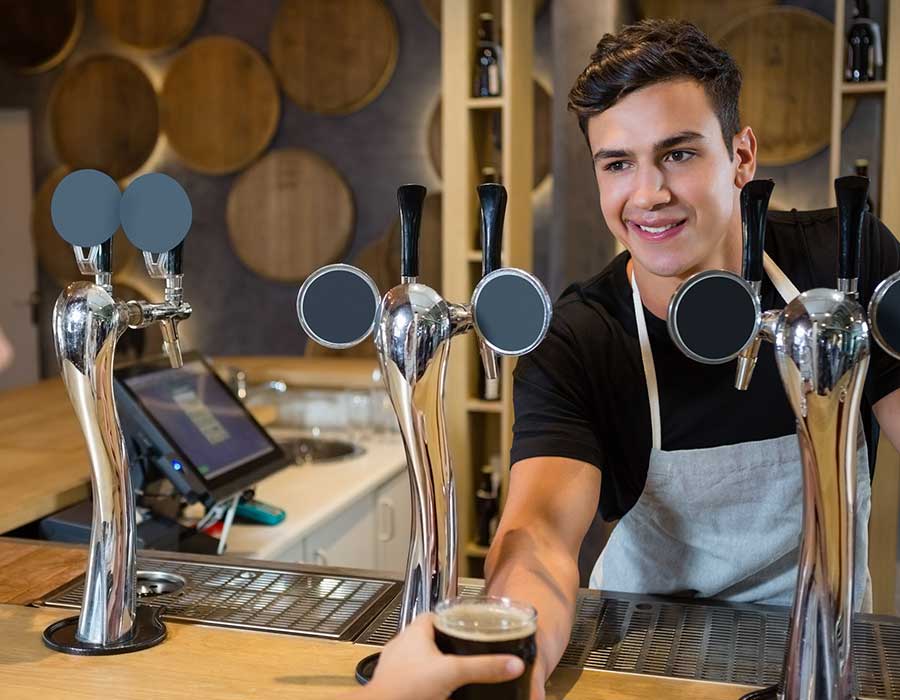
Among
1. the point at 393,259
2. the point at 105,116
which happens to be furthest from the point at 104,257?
the point at 105,116

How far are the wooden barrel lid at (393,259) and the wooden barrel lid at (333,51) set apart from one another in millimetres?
692

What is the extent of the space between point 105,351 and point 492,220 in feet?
1.68

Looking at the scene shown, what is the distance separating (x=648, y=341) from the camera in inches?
68.1

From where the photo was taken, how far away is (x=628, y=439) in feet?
5.71

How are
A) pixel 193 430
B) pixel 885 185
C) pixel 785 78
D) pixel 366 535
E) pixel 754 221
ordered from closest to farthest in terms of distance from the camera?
1. pixel 754 221
2. pixel 193 430
3. pixel 366 535
4. pixel 885 185
5. pixel 785 78

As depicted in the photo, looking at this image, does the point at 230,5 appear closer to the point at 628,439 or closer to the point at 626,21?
the point at 626,21

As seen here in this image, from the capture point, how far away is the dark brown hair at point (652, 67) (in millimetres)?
1543

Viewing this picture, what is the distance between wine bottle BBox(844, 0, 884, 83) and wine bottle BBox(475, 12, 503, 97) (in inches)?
45.7

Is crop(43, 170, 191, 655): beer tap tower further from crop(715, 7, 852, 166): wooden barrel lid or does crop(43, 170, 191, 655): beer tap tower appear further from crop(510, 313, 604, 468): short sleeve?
crop(715, 7, 852, 166): wooden barrel lid

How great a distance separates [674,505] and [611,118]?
624mm

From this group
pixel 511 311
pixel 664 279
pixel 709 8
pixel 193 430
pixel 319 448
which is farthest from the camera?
pixel 709 8

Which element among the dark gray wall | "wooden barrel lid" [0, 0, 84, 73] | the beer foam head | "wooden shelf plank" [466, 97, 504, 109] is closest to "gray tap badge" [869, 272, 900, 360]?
the beer foam head

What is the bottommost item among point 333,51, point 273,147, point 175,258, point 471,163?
point 175,258

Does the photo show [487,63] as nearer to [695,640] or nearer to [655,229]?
[655,229]
